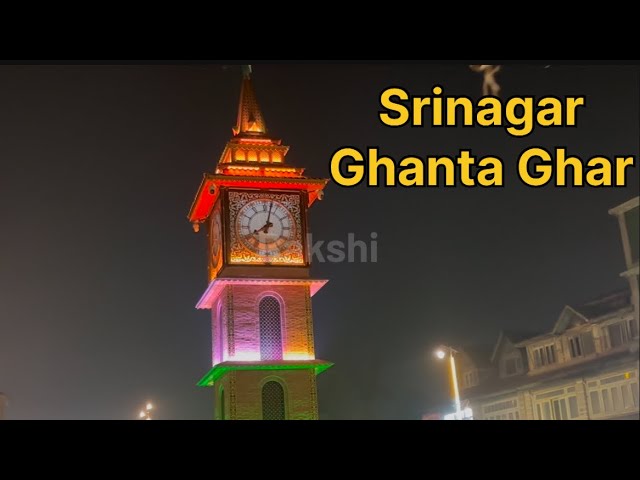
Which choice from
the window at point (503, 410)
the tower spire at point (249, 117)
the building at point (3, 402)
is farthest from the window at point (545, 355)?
the building at point (3, 402)

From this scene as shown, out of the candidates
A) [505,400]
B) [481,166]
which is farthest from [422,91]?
[505,400]

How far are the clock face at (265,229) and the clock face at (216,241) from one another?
315 mm

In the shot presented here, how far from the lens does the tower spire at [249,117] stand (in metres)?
21.4

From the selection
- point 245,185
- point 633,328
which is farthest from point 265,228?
point 633,328

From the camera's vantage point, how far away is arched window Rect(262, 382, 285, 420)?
67.7 ft

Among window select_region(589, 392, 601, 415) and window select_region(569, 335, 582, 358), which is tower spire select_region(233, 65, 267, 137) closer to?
window select_region(569, 335, 582, 358)

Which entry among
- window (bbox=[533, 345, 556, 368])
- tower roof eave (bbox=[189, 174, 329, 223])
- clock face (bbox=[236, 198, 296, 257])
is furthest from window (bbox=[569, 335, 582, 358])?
clock face (bbox=[236, 198, 296, 257])

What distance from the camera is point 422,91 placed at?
1495 centimetres

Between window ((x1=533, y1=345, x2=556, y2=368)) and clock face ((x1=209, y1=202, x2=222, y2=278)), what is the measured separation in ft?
21.5

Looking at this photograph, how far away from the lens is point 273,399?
20688 mm

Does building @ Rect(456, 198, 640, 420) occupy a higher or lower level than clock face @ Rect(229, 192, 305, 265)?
lower

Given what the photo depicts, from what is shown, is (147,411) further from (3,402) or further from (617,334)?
(617,334)

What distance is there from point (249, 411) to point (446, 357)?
12.8 ft
